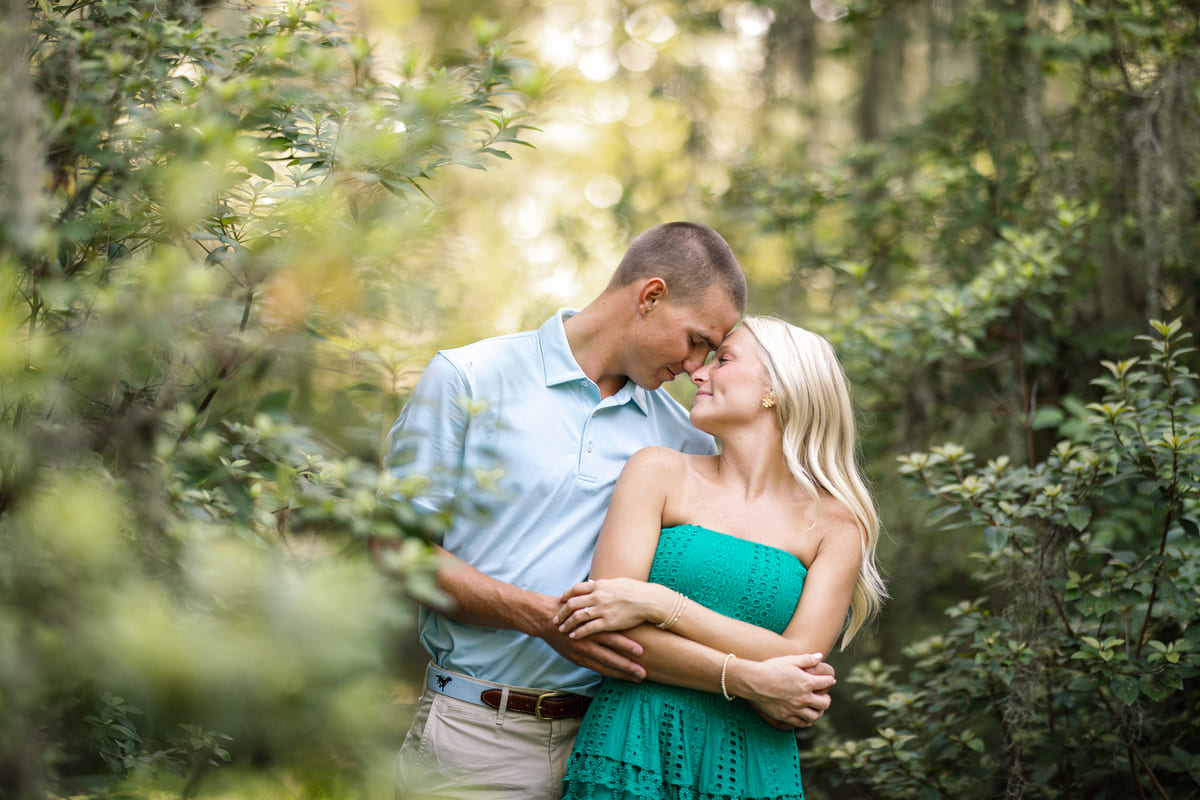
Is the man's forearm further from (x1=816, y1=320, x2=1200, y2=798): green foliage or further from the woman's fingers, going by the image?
(x1=816, y1=320, x2=1200, y2=798): green foliage

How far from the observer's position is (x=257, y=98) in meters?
1.65

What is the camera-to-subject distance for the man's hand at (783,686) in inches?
80.9

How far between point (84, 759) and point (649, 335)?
1.69 meters

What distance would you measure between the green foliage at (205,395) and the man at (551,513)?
55cm

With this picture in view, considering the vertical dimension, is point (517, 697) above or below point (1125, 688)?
above

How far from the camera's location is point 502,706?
2291 millimetres

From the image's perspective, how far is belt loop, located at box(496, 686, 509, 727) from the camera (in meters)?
2.29

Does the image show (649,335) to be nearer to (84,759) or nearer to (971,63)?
(84,759)

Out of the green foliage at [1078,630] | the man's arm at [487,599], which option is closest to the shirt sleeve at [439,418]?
the man's arm at [487,599]

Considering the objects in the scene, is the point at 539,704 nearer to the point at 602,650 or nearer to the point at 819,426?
the point at 602,650

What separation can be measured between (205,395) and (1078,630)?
2672 millimetres

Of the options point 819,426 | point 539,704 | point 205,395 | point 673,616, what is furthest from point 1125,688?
point 205,395

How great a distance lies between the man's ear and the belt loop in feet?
3.59

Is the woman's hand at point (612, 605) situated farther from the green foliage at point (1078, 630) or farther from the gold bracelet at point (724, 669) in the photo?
the green foliage at point (1078, 630)
